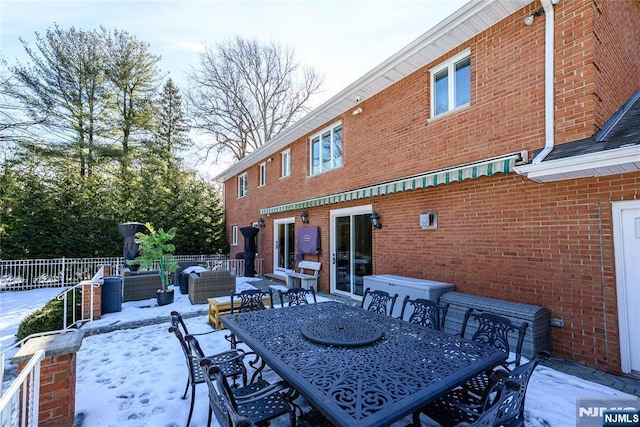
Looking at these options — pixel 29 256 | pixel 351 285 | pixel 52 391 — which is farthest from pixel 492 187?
pixel 29 256

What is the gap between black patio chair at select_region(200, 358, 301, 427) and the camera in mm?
2617

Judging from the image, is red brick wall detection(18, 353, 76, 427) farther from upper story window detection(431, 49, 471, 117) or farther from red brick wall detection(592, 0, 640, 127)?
red brick wall detection(592, 0, 640, 127)

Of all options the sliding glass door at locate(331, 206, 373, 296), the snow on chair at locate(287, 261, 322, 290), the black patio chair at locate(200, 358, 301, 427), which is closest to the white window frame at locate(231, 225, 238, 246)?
the snow on chair at locate(287, 261, 322, 290)

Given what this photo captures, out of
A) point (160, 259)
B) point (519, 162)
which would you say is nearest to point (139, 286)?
point (160, 259)

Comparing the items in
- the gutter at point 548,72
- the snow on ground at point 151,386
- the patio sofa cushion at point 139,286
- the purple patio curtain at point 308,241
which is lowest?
the snow on ground at point 151,386

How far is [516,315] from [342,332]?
13.8ft

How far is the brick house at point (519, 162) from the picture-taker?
5.64 metres

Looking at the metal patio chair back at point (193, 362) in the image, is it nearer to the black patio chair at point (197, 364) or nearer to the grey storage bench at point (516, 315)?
the black patio chair at point (197, 364)

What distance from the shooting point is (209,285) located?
38.5ft

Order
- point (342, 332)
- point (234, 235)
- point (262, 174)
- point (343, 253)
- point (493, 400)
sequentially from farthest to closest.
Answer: point (234, 235) → point (262, 174) → point (343, 253) → point (342, 332) → point (493, 400)

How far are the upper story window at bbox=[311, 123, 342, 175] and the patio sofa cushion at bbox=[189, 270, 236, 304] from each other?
6.56 meters

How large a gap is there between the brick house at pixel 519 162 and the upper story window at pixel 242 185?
13.3m

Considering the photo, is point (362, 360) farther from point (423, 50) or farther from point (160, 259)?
point (160, 259)

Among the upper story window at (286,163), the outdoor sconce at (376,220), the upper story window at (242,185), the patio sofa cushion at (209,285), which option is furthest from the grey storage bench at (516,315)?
the upper story window at (242,185)
